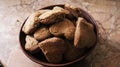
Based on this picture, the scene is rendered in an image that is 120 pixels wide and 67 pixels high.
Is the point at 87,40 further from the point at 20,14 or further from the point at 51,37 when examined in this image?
the point at 20,14

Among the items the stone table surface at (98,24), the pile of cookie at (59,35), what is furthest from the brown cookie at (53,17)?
the stone table surface at (98,24)

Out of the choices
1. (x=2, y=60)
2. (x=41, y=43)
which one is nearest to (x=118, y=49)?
(x=41, y=43)

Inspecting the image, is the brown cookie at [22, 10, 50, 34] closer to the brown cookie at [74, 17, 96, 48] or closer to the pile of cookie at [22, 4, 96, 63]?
the pile of cookie at [22, 4, 96, 63]

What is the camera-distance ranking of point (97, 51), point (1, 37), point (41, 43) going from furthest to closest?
point (1, 37) → point (97, 51) → point (41, 43)

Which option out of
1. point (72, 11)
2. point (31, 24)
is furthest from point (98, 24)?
point (31, 24)

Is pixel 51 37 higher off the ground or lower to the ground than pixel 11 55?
higher

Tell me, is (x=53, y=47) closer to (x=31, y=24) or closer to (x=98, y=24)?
(x=31, y=24)

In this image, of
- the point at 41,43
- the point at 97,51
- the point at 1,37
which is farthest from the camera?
the point at 1,37

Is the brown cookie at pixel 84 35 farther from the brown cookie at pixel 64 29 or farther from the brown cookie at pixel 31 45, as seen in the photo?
the brown cookie at pixel 31 45
